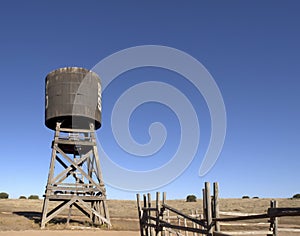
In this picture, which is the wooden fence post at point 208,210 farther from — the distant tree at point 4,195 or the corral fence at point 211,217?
the distant tree at point 4,195

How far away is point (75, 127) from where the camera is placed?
2331cm

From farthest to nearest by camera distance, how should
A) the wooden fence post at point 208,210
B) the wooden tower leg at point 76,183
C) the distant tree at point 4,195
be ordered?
the distant tree at point 4,195
the wooden tower leg at point 76,183
the wooden fence post at point 208,210

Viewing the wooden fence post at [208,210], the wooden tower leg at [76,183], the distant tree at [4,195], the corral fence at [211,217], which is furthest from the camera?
the distant tree at [4,195]

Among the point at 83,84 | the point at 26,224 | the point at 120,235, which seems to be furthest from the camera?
the point at 83,84

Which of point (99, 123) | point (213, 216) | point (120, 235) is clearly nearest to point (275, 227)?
point (213, 216)

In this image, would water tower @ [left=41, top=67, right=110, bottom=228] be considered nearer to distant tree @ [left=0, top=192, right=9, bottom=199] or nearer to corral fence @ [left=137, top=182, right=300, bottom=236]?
corral fence @ [left=137, top=182, right=300, bottom=236]

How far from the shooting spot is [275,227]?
855 centimetres

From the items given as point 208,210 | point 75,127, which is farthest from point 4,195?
point 208,210

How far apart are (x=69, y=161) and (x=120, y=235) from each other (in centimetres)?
638

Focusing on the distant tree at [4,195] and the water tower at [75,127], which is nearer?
the water tower at [75,127]

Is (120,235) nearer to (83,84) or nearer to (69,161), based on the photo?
(69,161)

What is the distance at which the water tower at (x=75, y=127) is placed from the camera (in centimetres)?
2166

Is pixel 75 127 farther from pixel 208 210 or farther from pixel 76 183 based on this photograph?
pixel 208 210

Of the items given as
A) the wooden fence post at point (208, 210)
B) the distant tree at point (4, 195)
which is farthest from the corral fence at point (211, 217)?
the distant tree at point (4, 195)
